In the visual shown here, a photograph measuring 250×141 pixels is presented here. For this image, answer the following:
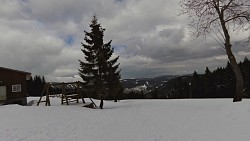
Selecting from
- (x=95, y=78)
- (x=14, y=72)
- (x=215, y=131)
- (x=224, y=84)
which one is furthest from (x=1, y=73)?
(x=224, y=84)

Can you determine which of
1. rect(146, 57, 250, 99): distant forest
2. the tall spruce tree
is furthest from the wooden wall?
rect(146, 57, 250, 99): distant forest

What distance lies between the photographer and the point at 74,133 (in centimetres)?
1268

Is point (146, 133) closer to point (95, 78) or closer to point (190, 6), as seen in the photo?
point (190, 6)

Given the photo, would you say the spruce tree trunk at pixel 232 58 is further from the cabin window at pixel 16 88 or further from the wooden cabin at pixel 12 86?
the cabin window at pixel 16 88

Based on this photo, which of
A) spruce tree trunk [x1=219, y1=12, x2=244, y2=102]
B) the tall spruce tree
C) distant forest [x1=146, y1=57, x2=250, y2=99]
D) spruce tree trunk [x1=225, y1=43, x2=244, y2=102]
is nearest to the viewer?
spruce tree trunk [x1=225, y1=43, x2=244, y2=102]

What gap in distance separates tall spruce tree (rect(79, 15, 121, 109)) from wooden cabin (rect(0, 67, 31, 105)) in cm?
1002

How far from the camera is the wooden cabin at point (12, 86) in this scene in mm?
37656

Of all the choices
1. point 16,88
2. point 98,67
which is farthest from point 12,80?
point 98,67

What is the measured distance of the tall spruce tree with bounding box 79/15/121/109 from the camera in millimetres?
34906

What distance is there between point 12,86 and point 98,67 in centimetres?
1232

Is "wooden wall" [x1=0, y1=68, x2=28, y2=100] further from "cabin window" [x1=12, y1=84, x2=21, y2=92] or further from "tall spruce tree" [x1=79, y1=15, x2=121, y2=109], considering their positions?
"tall spruce tree" [x1=79, y1=15, x2=121, y2=109]

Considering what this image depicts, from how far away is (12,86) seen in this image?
38.9m

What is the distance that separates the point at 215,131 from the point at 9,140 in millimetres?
7745

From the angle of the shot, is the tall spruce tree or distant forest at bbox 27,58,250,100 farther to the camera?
distant forest at bbox 27,58,250,100
